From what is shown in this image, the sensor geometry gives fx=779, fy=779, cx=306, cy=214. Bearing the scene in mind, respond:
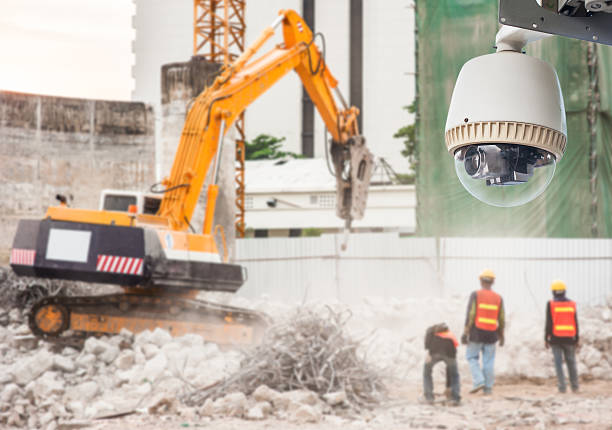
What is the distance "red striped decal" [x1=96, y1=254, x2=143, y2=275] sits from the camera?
29.9 ft

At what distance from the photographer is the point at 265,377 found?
25.2 feet

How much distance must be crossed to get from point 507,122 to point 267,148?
2732cm

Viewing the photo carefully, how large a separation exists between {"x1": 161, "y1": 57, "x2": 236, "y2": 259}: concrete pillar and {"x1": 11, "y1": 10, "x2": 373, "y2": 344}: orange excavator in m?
3.78

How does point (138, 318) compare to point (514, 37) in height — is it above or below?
below

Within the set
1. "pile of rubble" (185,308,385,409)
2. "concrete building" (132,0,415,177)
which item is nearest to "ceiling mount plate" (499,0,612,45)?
"pile of rubble" (185,308,385,409)

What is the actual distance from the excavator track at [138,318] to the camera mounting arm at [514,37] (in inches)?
335

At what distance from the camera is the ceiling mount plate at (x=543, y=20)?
162cm

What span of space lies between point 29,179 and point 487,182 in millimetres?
13397

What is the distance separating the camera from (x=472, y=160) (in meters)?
1.83

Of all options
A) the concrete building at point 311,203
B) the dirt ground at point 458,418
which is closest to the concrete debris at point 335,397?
the dirt ground at point 458,418

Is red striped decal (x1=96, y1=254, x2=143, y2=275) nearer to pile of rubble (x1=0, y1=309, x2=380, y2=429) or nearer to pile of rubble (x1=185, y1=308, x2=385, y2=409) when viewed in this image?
pile of rubble (x1=0, y1=309, x2=380, y2=429)

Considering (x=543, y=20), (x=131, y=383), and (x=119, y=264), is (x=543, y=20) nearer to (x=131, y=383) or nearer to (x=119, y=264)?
(x=131, y=383)

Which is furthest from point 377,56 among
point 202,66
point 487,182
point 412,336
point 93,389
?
point 487,182

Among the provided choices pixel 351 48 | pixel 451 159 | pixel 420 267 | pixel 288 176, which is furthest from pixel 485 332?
pixel 351 48
